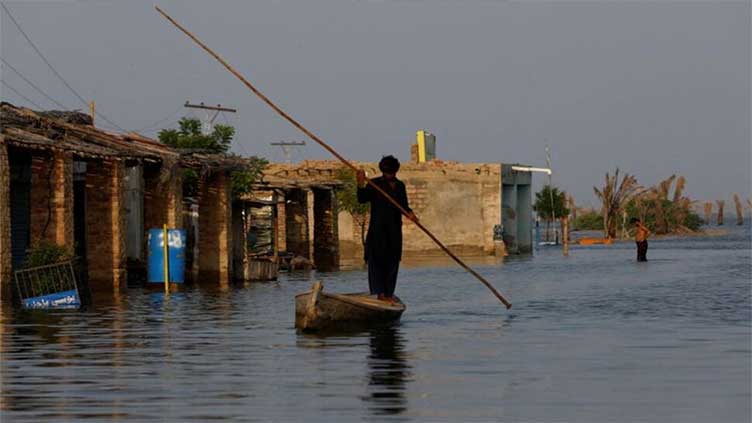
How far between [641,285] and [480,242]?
33717 mm

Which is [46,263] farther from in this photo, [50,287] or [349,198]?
[349,198]

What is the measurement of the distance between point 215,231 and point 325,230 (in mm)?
16813

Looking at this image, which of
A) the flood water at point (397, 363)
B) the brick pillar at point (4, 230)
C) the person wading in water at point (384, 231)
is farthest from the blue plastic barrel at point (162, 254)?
the person wading in water at point (384, 231)

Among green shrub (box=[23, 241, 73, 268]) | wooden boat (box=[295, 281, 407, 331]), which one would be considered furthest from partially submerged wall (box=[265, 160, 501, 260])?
wooden boat (box=[295, 281, 407, 331])

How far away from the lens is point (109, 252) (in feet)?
95.0

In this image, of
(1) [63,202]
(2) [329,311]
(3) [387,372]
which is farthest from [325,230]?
(3) [387,372]

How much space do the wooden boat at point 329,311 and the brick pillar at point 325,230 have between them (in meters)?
32.6

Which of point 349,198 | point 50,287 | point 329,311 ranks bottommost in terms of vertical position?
point 329,311

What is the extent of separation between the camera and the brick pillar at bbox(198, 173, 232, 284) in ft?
113

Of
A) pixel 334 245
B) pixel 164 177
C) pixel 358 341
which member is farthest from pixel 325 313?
pixel 334 245

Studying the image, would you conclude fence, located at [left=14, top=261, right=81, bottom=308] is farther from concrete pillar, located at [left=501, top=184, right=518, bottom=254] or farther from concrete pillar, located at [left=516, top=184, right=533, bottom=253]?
concrete pillar, located at [left=516, top=184, right=533, bottom=253]

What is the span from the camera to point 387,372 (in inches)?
489

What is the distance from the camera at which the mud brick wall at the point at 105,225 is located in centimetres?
2898

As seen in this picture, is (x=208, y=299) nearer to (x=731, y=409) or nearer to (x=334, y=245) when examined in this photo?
(x=731, y=409)
